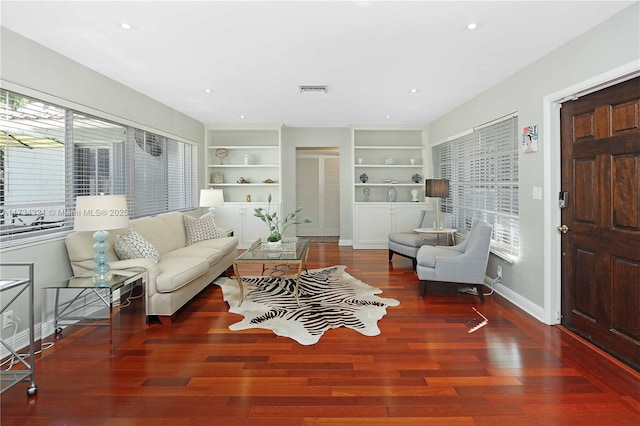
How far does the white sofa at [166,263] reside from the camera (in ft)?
10.9

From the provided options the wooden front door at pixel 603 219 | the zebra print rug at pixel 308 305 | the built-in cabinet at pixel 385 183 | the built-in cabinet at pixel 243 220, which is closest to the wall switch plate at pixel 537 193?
the wooden front door at pixel 603 219

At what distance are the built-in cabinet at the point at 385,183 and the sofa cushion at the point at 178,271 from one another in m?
3.86

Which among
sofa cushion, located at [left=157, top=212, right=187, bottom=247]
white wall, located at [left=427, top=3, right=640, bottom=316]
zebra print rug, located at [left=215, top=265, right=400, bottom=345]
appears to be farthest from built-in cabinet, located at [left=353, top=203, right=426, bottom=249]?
sofa cushion, located at [left=157, top=212, right=187, bottom=247]

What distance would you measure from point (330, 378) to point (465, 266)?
2282 millimetres

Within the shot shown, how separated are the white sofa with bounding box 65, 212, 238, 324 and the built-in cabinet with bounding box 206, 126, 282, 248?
2138 mm

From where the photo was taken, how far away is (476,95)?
4.86m

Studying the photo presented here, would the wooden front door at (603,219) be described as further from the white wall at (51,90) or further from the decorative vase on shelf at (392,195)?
the white wall at (51,90)

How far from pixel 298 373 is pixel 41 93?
125 inches

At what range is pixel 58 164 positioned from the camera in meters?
3.35

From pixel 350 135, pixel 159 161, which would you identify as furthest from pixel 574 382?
pixel 350 135

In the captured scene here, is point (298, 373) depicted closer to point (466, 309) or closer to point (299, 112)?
point (466, 309)

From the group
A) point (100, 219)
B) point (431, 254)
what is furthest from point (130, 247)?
point (431, 254)

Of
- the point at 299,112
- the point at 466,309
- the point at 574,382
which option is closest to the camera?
the point at 574,382

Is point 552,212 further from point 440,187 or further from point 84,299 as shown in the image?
point 84,299
